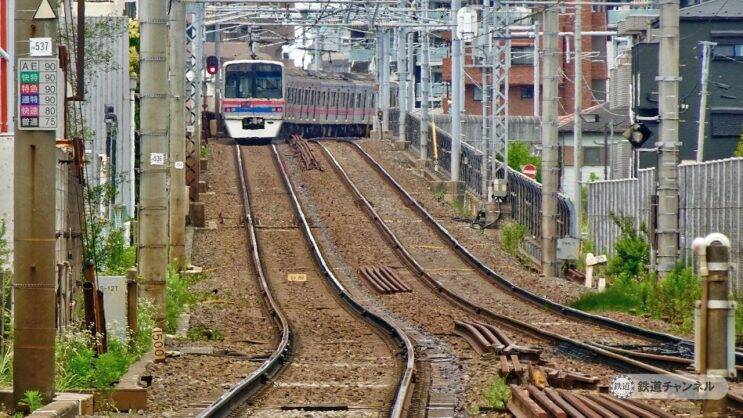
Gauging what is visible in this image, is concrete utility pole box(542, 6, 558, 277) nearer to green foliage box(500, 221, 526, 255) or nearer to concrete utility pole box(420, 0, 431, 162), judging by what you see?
green foliage box(500, 221, 526, 255)

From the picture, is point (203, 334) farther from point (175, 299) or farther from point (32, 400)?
point (32, 400)

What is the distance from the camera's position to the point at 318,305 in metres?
25.0

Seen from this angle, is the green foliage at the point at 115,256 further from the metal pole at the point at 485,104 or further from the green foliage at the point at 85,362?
the metal pole at the point at 485,104

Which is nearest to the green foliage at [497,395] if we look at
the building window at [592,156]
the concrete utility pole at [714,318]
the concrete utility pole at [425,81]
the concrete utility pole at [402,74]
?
the concrete utility pole at [714,318]

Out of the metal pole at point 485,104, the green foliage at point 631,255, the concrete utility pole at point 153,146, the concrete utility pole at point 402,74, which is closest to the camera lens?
the concrete utility pole at point 153,146

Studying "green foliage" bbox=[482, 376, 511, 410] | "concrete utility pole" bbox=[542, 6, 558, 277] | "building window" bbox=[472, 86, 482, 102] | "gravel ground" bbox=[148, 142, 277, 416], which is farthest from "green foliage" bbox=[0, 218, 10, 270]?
"building window" bbox=[472, 86, 482, 102]

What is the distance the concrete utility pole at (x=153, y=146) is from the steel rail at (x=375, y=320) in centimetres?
328

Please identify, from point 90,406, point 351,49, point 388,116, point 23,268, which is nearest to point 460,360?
point 90,406

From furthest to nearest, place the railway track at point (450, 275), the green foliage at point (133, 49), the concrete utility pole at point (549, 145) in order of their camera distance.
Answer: the green foliage at point (133, 49) → the concrete utility pole at point (549, 145) → the railway track at point (450, 275)

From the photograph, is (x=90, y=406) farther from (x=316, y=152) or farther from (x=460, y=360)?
(x=316, y=152)

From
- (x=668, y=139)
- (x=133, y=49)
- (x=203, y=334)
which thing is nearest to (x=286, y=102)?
(x=133, y=49)

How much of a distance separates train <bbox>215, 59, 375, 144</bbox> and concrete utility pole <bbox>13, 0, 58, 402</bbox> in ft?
145

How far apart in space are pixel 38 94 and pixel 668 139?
13418 mm

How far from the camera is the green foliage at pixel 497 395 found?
12.1 m
